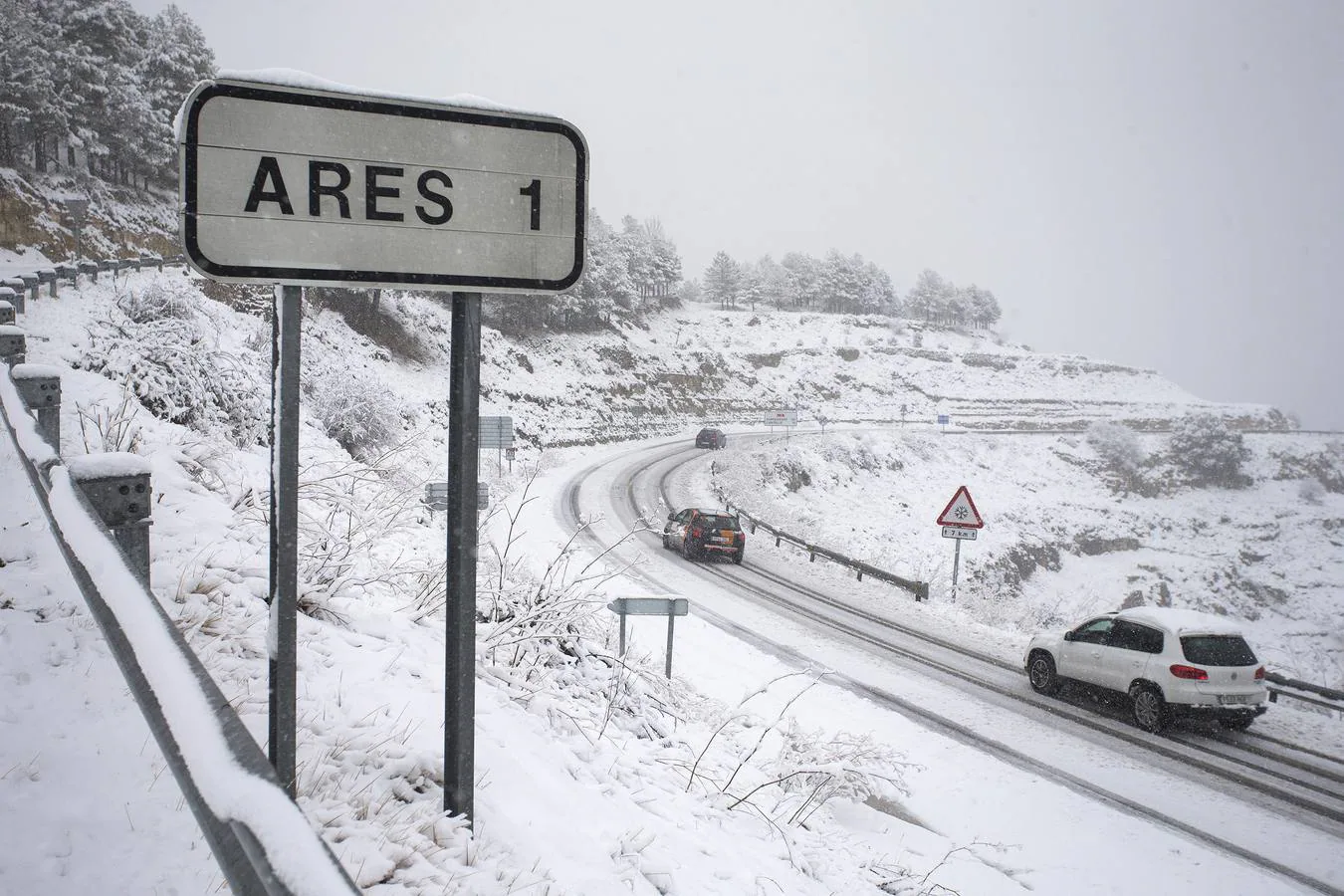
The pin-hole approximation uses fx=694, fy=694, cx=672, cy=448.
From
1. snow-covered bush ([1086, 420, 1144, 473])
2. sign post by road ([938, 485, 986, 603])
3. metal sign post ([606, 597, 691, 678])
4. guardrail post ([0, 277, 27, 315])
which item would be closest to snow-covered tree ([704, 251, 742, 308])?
snow-covered bush ([1086, 420, 1144, 473])

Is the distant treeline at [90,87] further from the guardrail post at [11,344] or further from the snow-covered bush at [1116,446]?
the snow-covered bush at [1116,446]

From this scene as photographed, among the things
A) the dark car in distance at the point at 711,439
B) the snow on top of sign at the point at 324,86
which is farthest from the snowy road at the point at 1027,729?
the dark car in distance at the point at 711,439

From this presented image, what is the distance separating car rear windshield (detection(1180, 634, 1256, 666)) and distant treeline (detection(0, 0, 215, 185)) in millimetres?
47724

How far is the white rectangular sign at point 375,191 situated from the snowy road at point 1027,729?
3715mm

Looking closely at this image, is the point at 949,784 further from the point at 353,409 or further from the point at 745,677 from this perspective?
the point at 353,409

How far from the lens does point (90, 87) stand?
36.6 metres

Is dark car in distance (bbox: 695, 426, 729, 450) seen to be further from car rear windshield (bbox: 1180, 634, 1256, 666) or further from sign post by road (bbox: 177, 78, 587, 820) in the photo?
sign post by road (bbox: 177, 78, 587, 820)

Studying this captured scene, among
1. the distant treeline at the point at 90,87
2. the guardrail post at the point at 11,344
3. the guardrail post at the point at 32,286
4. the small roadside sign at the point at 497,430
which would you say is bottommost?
the small roadside sign at the point at 497,430

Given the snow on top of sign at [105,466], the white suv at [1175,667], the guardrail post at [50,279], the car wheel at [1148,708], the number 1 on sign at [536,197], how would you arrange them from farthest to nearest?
1. the guardrail post at [50,279]
2. the car wheel at [1148,708]
3. the white suv at [1175,667]
4. the snow on top of sign at [105,466]
5. the number 1 on sign at [536,197]

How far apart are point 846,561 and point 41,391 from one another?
59.9 ft

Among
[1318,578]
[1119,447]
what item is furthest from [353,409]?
[1119,447]

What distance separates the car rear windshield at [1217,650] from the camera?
9.57 metres

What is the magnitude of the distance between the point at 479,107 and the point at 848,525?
3085cm

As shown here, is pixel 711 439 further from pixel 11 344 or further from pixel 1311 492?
pixel 1311 492
